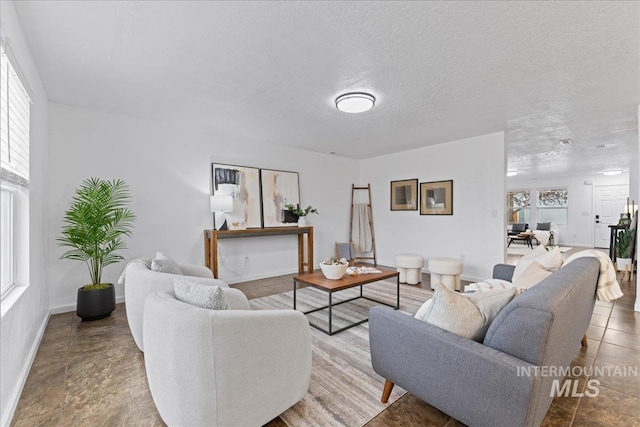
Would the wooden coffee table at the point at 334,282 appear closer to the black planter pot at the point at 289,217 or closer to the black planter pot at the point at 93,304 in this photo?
the black planter pot at the point at 93,304

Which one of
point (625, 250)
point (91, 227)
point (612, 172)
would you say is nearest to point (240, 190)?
point (91, 227)

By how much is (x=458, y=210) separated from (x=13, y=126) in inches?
216

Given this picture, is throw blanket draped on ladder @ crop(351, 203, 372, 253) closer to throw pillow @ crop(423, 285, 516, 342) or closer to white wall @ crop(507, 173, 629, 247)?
throw pillow @ crop(423, 285, 516, 342)

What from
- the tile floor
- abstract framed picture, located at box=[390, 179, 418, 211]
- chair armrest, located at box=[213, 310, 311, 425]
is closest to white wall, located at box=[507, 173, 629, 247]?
abstract framed picture, located at box=[390, 179, 418, 211]

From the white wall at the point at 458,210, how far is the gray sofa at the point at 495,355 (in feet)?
10.5

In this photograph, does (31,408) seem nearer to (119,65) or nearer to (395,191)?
(119,65)

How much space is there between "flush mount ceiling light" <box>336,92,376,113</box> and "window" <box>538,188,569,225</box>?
33.1 feet

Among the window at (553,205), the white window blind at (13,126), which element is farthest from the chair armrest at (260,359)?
the window at (553,205)

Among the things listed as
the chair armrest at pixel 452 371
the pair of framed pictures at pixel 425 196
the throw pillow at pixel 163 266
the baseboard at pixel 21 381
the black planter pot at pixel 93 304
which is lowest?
the baseboard at pixel 21 381

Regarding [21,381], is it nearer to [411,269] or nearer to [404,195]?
[411,269]

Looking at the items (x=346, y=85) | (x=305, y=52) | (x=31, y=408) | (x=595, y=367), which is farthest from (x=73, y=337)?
(x=595, y=367)

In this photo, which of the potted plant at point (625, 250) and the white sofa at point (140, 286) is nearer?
the white sofa at point (140, 286)

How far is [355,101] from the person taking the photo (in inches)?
120

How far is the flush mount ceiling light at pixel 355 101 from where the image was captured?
3.00 m
